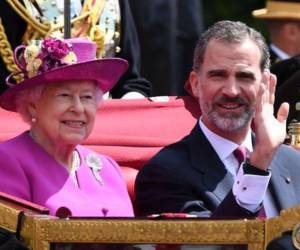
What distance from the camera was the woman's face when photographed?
5641 mm

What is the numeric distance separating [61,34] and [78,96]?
2.90 feet

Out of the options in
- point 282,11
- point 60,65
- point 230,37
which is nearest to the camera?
point 60,65

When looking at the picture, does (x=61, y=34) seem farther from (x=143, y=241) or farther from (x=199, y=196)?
(x=143, y=241)

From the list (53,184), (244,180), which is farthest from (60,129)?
(244,180)

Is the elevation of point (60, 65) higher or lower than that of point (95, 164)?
higher

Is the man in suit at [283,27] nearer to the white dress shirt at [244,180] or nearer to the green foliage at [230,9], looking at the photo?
the green foliage at [230,9]

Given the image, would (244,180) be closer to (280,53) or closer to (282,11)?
(280,53)

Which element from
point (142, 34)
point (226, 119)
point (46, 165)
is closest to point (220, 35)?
point (226, 119)

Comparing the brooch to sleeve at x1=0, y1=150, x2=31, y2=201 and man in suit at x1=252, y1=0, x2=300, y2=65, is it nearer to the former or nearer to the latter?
sleeve at x1=0, y1=150, x2=31, y2=201

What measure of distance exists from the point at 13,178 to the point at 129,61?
4.63ft

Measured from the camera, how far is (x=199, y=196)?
5.62m

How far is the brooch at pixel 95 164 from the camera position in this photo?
575 cm

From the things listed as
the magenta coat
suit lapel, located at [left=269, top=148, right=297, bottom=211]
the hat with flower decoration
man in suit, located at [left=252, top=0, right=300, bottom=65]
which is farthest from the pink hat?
the hat with flower decoration

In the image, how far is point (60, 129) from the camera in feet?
18.5
